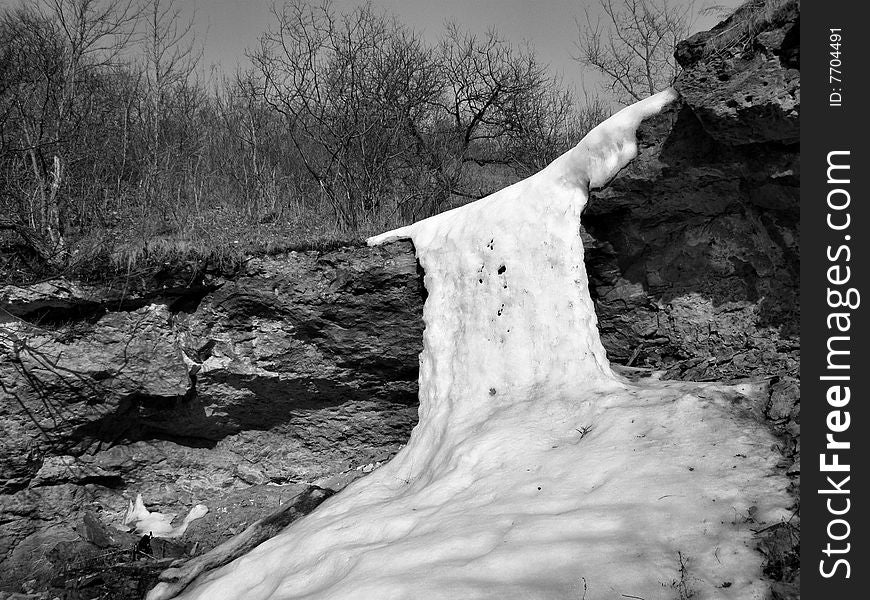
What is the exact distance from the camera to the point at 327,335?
18.1 ft

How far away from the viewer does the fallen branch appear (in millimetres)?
3334

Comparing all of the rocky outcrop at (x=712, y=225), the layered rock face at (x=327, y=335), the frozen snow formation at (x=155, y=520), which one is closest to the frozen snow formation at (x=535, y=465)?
the rocky outcrop at (x=712, y=225)

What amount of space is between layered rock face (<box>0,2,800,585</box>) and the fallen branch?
1.43 m

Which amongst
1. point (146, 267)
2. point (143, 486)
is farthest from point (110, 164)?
point (143, 486)

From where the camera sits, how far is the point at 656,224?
4664 mm

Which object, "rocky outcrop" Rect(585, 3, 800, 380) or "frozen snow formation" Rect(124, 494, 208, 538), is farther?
"frozen snow formation" Rect(124, 494, 208, 538)

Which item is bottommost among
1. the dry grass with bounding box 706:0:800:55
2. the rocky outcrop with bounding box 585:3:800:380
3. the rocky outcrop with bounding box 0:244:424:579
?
the rocky outcrop with bounding box 0:244:424:579

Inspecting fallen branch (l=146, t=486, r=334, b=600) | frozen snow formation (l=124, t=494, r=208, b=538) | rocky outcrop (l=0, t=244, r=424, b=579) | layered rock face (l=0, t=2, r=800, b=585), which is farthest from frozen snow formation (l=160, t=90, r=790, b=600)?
frozen snow formation (l=124, t=494, r=208, b=538)

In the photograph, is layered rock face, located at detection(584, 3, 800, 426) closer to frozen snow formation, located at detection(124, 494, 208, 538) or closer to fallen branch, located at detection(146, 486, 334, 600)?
fallen branch, located at detection(146, 486, 334, 600)

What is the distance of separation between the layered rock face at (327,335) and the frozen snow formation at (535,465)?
46 centimetres

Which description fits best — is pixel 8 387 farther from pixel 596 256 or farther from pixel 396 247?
pixel 596 256

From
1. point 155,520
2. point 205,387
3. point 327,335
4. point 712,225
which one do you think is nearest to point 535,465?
point 712,225

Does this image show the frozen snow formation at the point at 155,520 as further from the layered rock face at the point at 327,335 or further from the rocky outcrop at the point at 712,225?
the rocky outcrop at the point at 712,225

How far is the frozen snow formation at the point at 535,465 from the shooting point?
1856mm
